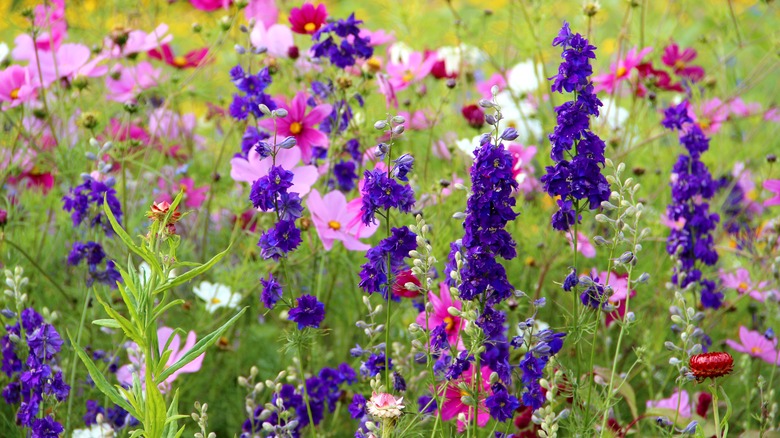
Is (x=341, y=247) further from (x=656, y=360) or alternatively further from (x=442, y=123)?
(x=656, y=360)

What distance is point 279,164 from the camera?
1.35 meters

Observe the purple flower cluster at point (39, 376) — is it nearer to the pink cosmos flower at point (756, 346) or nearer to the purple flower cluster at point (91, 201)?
the purple flower cluster at point (91, 201)

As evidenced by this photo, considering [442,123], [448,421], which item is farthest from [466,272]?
[442,123]

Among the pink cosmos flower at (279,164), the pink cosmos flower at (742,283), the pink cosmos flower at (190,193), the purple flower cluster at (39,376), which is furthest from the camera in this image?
the pink cosmos flower at (190,193)

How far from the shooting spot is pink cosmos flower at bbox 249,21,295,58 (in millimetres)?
1764

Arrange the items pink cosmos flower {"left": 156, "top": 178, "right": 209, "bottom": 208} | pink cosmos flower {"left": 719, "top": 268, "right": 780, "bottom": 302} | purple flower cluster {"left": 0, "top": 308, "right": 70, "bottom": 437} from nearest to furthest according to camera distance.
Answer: purple flower cluster {"left": 0, "top": 308, "right": 70, "bottom": 437}, pink cosmos flower {"left": 719, "top": 268, "right": 780, "bottom": 302}, pink cosmos flower {"left": 156, "top": 178, "right": 209, "bottom": 208}

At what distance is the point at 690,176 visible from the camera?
153 centimetres

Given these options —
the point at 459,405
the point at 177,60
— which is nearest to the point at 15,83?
the point at 177,60

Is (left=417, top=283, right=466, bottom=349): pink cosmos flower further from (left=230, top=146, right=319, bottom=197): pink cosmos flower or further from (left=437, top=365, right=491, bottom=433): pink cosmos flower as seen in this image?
(left=230, top=146, right=319, bottom=197): pink cosmos flower

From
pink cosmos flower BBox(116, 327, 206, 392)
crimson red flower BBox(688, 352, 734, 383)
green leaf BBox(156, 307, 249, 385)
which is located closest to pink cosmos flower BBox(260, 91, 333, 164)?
pink cosmos flower BBox(116, 327, 206, 392)

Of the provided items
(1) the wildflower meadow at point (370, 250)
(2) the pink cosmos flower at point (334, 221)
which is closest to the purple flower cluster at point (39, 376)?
(1) the wildflower meadow at point (370, 250)

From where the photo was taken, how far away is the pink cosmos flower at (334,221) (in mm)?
1425

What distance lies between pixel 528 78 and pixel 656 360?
82cm

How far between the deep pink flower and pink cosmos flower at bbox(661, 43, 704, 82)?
31.0 inches
